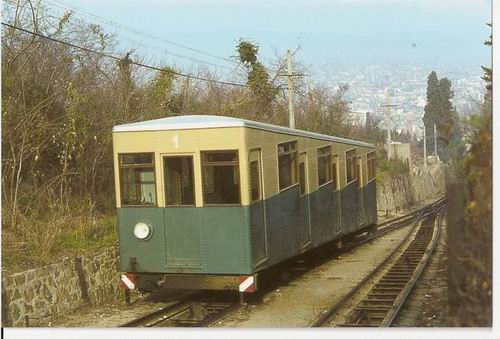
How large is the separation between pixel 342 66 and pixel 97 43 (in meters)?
2.53

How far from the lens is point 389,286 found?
8703 mm

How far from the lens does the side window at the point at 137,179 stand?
8336 millimetres

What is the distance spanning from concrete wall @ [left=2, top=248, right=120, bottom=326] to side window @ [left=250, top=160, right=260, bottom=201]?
187cm

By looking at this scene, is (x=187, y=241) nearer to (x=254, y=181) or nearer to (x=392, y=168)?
(x=254, y=181)

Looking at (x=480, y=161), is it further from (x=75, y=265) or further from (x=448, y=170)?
(x=75, y=265)

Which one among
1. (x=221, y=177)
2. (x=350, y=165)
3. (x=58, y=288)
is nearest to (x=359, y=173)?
(x=350, y=165)

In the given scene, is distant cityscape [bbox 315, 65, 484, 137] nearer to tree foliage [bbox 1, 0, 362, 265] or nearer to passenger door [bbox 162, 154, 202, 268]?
tree foliage [bbox 1, 0, 362, 265]

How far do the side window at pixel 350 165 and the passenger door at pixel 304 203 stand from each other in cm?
71

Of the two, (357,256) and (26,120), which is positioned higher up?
(26,120)

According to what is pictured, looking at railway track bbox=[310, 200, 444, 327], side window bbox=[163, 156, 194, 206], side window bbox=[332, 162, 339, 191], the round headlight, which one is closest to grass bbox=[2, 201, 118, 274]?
the round headlight

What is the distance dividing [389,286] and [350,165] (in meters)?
2.52
